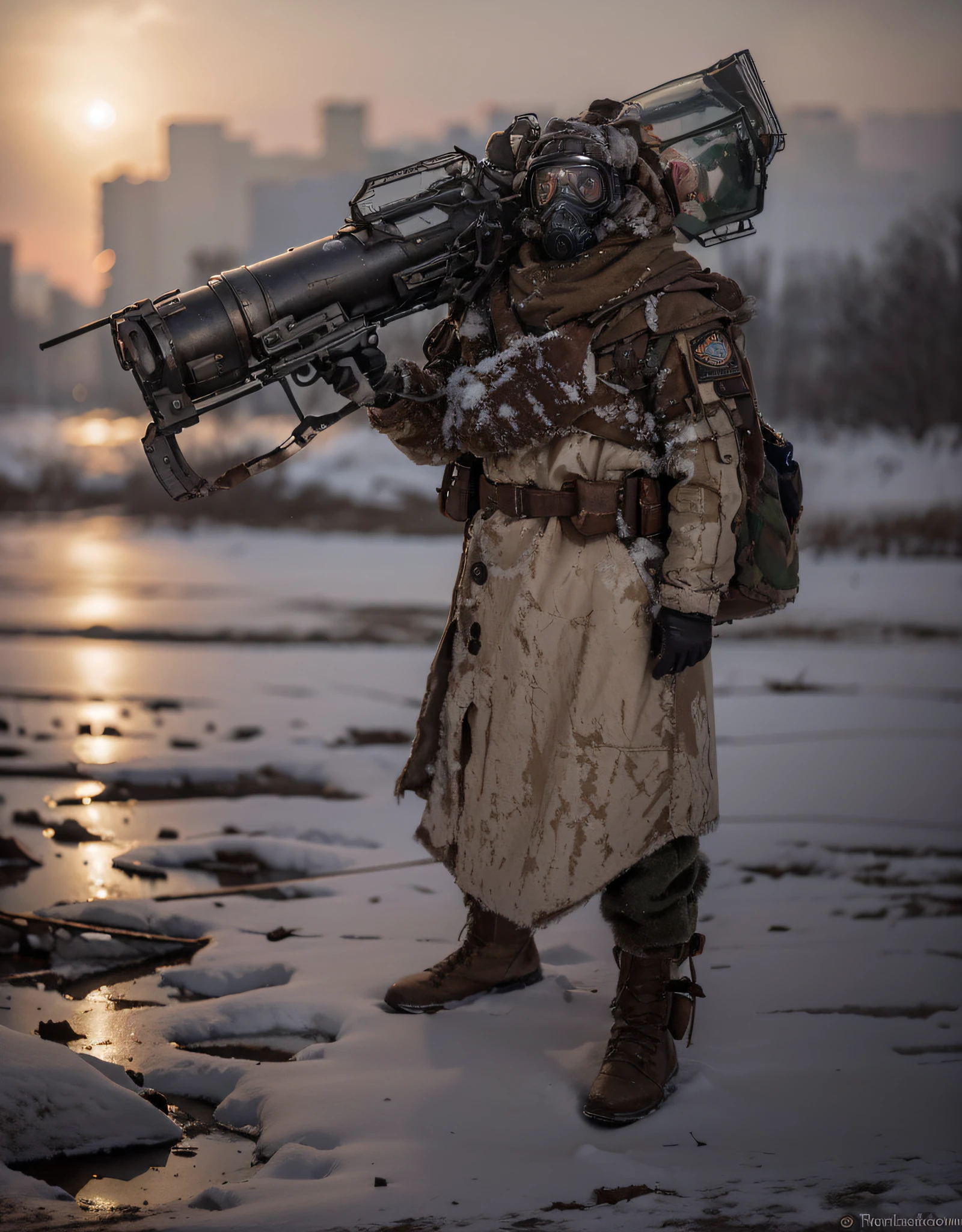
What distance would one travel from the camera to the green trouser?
1.95 metres

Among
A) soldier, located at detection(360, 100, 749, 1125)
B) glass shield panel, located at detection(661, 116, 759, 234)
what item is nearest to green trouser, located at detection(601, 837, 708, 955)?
soldier, located at detection(360, 100, 749, 1125)

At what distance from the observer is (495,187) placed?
2035 millimetres

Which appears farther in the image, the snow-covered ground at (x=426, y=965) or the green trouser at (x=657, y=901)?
the green trouser at (x=657, y=901)

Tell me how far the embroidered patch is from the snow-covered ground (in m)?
1.24

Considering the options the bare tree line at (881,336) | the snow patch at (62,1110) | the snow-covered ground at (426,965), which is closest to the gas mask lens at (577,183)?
the snow-covered ground at (426,965)

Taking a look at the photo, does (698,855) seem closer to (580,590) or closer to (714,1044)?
(714,1044)

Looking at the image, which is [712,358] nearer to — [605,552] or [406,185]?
[605,552]

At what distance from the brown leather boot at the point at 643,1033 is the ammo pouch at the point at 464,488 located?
89 centimetres

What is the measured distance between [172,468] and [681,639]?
3.05 feet

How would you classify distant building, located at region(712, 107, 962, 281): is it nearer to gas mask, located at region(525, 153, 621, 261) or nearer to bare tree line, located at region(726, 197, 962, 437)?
bare tree line, located at region(726, 197, 962, 437)

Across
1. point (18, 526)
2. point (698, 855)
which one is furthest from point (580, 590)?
point (18, 526)

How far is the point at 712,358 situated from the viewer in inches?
72.3

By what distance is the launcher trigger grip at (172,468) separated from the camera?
6.10ft

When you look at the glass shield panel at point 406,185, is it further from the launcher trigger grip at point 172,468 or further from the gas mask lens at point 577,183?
the launcher trigger grip at point 172,468
